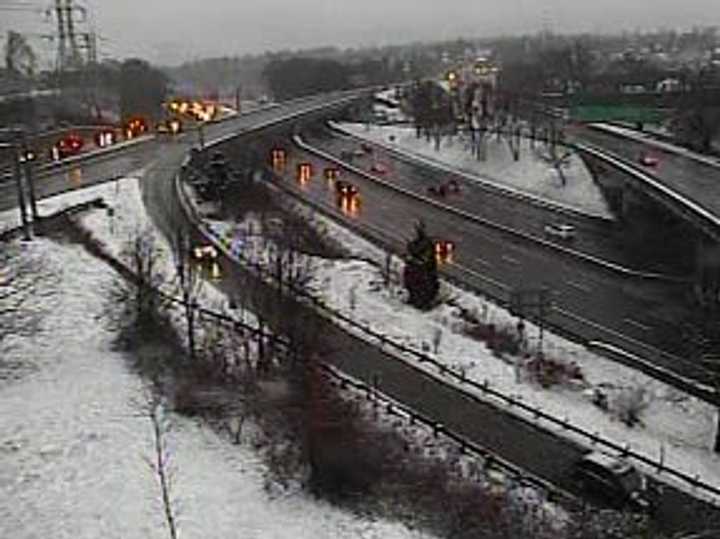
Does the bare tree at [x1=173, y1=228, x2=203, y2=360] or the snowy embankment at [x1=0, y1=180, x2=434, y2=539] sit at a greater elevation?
the bare tree at [x1=173, y1=228, x2=203, y2=360]

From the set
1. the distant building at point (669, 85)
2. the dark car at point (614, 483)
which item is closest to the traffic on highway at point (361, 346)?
the dark car at point (614, 483)

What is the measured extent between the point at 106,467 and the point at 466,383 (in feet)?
50.9

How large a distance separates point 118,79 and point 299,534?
135 meters

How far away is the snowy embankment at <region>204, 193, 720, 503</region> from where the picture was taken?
127 ft

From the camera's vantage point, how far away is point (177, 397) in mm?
39094

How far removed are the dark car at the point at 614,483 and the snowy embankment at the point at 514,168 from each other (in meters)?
45.3

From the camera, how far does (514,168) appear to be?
9725cm

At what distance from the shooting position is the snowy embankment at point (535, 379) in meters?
38.6

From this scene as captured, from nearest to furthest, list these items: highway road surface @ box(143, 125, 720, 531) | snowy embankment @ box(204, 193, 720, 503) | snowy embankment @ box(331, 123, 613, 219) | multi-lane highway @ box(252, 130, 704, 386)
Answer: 1. highway road surface @ box(143, 125, 720, 531)
2. snowy embankment @ box(204, 193, 720, 503)
3. multi-lane highway @ box(252, 130, 704, 386)
4. snowy embankment @ box(331, 123, 613, 219)

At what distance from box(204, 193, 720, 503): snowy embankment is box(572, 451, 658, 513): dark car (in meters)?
2.12

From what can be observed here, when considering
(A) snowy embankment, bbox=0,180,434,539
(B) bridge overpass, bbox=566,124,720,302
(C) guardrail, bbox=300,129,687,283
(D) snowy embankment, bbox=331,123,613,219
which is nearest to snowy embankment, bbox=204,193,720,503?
(B) bridge overpass, bbox=566,124,720,302

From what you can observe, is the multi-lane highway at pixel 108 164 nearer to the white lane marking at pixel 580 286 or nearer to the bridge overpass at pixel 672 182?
the bridge overpass at pixel 672 182

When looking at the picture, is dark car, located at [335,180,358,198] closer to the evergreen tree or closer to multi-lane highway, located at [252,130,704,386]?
multi-lane highway, located at [252,130,704,386]

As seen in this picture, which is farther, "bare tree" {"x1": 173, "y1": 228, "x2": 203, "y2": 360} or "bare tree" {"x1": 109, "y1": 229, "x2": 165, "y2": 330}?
"bare tree" {"x1": 109, "y1": 229, "x2": 165, "y2": 330}
